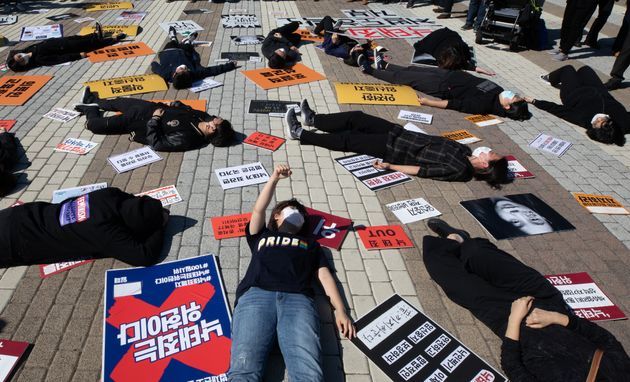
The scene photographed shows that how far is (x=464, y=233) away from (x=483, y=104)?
387 cm

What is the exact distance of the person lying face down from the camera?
3828 millimetres

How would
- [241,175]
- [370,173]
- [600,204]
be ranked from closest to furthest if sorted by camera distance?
[241,175], [600,204], [370,173]

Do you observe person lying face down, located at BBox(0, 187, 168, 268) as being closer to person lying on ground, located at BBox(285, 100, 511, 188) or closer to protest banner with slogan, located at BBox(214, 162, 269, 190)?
protest banner with slogan, located at BBox(214, 162, 269, 190)

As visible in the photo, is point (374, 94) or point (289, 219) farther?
point (374, 94)

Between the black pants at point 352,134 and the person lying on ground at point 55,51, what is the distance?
613 centimetres

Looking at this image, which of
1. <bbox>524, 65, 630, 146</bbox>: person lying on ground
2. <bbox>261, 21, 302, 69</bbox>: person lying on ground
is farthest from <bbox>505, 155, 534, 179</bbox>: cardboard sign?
<bbox>261, 21, 302, 69</bbox>: person lying on ground

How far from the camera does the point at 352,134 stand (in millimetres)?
6230

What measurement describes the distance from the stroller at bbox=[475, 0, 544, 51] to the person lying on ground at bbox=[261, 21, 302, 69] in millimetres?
5586

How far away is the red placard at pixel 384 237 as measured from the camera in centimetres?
465

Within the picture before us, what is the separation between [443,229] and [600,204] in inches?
105

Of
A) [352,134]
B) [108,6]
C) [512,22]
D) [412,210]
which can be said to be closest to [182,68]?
[352,134]

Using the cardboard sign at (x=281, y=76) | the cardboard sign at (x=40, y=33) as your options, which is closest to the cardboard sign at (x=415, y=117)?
the cardboard sign at (x=281, y=76)

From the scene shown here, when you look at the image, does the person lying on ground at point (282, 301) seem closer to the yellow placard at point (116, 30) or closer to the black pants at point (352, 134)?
the black pants at point (352, 134)

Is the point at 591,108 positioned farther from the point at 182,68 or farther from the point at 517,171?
the point at 182,68
